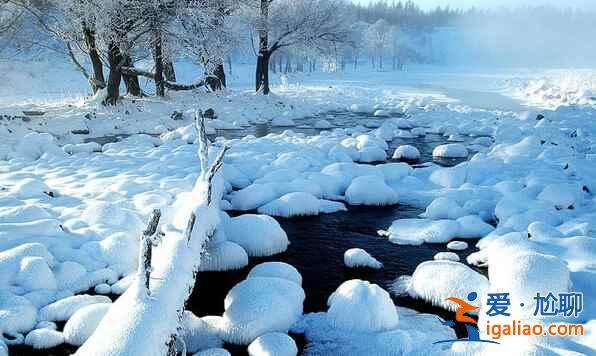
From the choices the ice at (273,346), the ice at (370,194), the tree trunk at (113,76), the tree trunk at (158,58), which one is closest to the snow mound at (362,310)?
the ice at (273,346)

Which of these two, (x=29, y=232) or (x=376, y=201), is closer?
(x=29, y=232)

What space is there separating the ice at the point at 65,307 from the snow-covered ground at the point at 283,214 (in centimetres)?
1

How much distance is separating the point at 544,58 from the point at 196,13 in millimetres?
114640

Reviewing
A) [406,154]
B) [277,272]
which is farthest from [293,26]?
[277,272]

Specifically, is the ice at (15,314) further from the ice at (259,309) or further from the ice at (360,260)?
the ice at (360,260)

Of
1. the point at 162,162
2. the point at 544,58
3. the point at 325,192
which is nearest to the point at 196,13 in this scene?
the point at 162,162

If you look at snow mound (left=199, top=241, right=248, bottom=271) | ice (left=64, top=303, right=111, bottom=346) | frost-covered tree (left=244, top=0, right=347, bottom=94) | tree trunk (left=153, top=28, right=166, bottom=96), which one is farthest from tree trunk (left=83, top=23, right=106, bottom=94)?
ice (left=64, top=303, right=111, bottom=346)

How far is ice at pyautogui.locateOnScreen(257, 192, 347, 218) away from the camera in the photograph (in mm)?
7492

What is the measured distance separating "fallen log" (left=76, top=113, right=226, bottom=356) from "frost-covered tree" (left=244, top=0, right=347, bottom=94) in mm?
19503

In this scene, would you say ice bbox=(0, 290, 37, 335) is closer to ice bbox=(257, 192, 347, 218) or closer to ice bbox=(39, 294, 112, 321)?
ice bbox=(39, 294, 112, 321)

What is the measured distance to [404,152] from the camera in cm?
1177

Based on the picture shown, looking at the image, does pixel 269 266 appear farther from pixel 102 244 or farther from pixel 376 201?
pixel 376 201

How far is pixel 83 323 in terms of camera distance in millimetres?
4023

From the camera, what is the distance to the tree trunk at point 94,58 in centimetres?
1587
